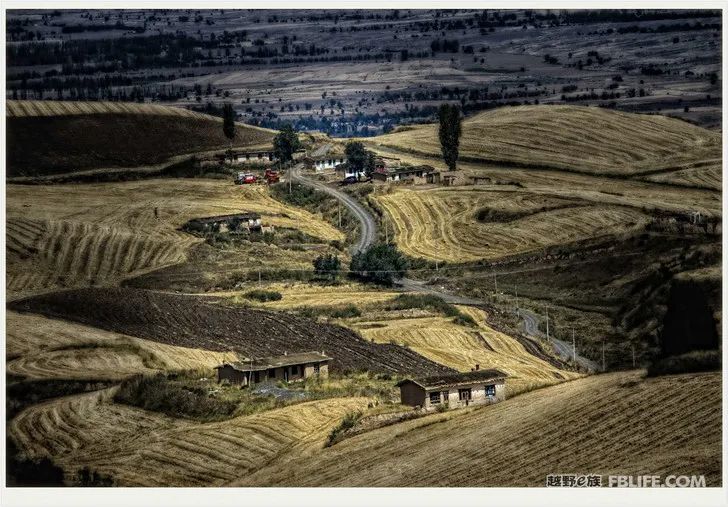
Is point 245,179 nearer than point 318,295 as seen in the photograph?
No

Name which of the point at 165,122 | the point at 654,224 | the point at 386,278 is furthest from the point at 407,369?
the point at 165,122

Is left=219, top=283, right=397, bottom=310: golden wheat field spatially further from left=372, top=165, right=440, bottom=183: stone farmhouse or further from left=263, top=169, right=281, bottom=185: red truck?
left=263, top=169, right=281, bottom=185: red truck

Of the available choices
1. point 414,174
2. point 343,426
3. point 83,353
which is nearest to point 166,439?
point 343,426

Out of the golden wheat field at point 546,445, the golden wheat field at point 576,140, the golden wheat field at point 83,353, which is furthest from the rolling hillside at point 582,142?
the golden wheat field at point 546,445

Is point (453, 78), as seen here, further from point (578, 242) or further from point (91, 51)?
point (91, 51)

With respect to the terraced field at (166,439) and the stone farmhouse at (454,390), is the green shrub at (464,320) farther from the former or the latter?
the terraced field at (166,439)

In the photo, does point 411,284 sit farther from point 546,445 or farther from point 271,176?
point 546,445
